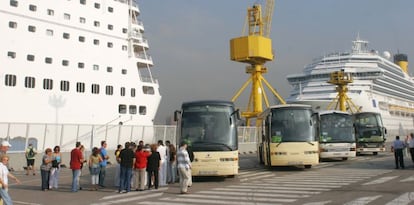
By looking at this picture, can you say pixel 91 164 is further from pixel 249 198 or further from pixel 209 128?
pixel 249 198

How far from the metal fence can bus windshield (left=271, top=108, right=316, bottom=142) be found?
10.9 m

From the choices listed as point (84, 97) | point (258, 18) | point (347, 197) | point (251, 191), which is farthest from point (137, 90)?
point (347, 197)

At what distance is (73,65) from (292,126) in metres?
19.2

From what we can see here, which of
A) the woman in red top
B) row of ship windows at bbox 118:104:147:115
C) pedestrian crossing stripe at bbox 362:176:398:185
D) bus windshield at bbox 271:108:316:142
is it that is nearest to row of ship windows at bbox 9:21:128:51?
row of ship windows at bbox 118:104:147:115

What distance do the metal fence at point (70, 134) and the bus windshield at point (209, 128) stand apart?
400 inches

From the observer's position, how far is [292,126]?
17797mm

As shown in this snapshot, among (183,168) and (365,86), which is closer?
(183,168)

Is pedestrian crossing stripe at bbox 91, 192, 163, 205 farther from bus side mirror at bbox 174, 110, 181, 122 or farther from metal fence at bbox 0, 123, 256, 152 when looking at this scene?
metal fence at bbox 0, 123, 256, 152

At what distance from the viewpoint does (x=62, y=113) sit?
29641 mm

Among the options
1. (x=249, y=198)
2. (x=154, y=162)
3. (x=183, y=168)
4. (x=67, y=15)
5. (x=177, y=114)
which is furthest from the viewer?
(x=67, y=15)

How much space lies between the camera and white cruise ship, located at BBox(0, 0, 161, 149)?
28.1m

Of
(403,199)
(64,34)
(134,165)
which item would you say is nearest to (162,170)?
(134,165)

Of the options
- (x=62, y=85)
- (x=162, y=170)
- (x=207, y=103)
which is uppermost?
(x=62, y=85)

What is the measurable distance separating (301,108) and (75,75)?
740 inches
